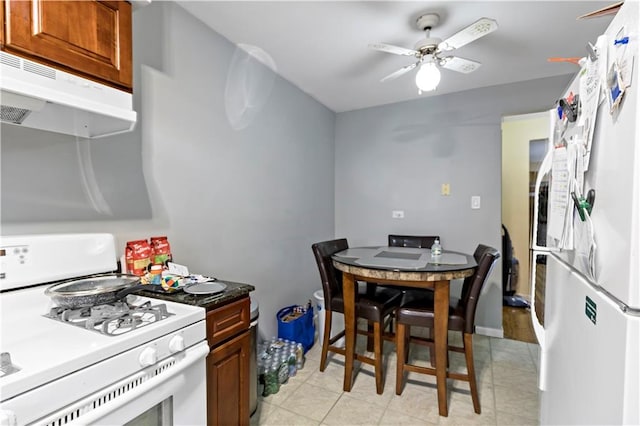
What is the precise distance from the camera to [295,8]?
1880 mm

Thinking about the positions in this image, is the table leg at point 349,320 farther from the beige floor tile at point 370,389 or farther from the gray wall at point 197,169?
the gray wall at point 197,169

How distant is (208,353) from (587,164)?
1.38 metres

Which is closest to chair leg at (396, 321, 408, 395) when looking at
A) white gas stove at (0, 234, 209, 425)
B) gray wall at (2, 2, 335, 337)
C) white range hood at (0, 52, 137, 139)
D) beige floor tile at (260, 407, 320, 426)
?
beige floor tile at (260, 407, 320, 426)

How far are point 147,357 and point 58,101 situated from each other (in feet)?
2.80

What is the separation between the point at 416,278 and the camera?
6.15 feet

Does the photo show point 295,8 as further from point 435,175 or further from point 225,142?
point 435,175

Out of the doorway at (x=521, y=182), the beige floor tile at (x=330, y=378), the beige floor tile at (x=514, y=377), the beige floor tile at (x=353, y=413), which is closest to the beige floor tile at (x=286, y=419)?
the beige floor tile at (x=353, y=413)

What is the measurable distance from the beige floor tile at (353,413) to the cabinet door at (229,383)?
647 mm

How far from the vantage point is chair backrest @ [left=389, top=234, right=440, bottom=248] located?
303cm

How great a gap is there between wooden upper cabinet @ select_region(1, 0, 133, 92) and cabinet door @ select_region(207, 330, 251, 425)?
1.15 metres

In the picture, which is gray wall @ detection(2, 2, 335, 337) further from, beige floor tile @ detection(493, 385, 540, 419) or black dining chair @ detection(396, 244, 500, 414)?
beige floor tile @ detection(493, 385, 540, 419)

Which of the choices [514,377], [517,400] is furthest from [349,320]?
[514,377]

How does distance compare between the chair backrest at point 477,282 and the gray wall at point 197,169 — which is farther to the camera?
the chair backrest at point 477,282

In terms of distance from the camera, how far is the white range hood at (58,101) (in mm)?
907
